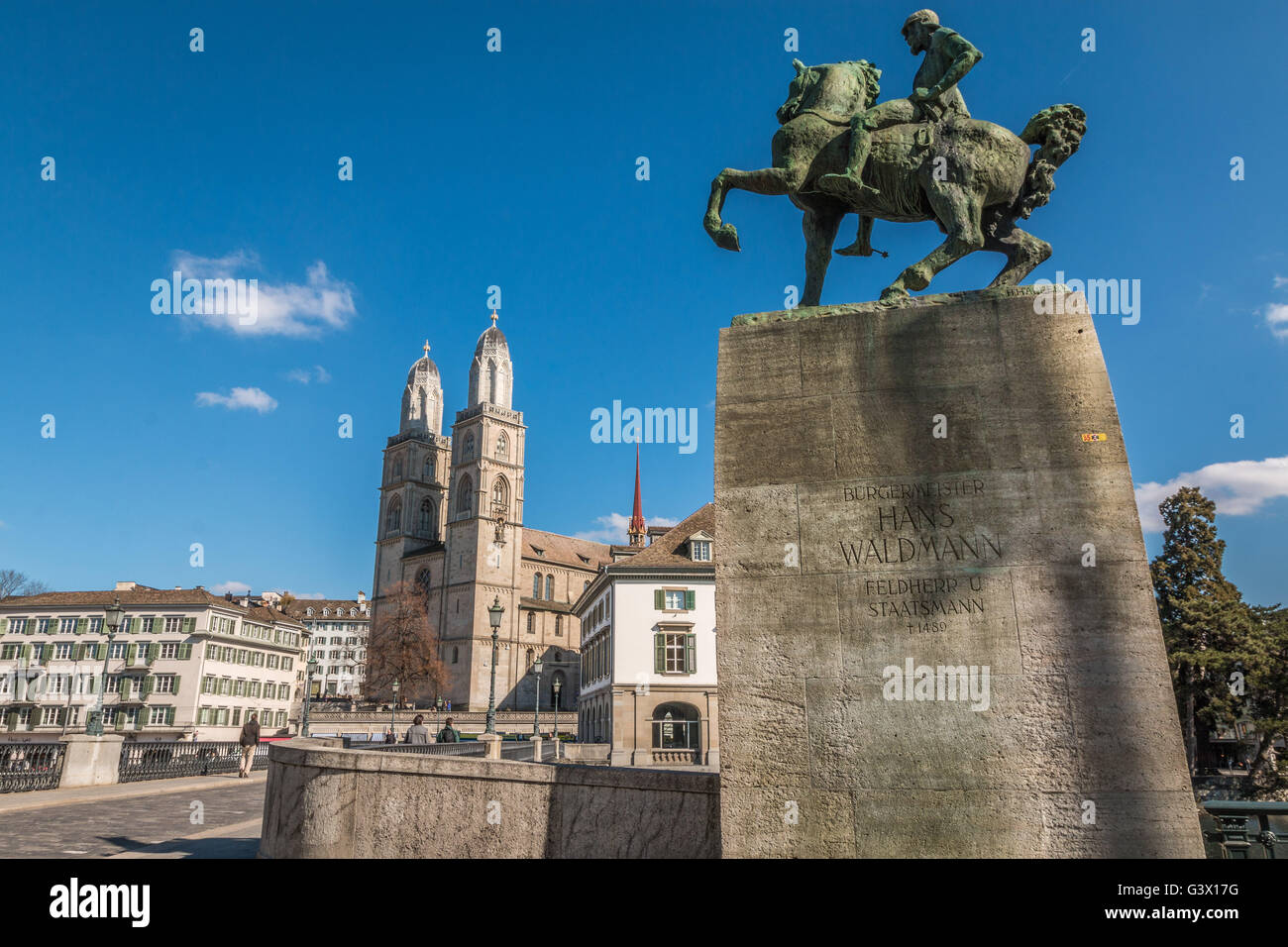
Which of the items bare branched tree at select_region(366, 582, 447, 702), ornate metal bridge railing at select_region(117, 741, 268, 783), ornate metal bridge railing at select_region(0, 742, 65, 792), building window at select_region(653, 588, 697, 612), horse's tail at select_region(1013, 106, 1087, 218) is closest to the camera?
horse's tail at select_region(1013, 106, 1087, 218)

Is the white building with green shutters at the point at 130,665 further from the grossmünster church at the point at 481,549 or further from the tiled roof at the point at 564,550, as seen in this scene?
the tiled roof at the point at 564,550

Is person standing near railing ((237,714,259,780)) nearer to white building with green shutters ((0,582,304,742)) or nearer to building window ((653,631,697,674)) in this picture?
building window ((653,631,697,674))

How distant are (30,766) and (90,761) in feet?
3.80

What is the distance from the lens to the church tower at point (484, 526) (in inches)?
3885

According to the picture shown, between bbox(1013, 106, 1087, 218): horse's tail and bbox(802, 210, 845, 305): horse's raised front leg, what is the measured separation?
61.0 inches

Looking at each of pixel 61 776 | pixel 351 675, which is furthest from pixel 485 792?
pixel 351 675

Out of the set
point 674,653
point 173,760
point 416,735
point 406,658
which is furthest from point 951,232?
point 406,658

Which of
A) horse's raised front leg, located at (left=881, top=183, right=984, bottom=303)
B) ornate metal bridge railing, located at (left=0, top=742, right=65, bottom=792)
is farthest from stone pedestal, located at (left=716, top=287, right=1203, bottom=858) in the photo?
ornate metal bridge railing, located at (left=0, top=742, right=65, bottom=792)

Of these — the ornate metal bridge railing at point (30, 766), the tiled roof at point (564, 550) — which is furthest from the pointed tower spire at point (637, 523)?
the ornate metal bridge railing at point (30, 766)

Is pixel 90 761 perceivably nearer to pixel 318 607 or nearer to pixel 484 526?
pixel 484 526

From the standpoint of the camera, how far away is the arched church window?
117438mm

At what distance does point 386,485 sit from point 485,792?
394ft

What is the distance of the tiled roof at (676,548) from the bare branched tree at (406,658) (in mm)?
51267
